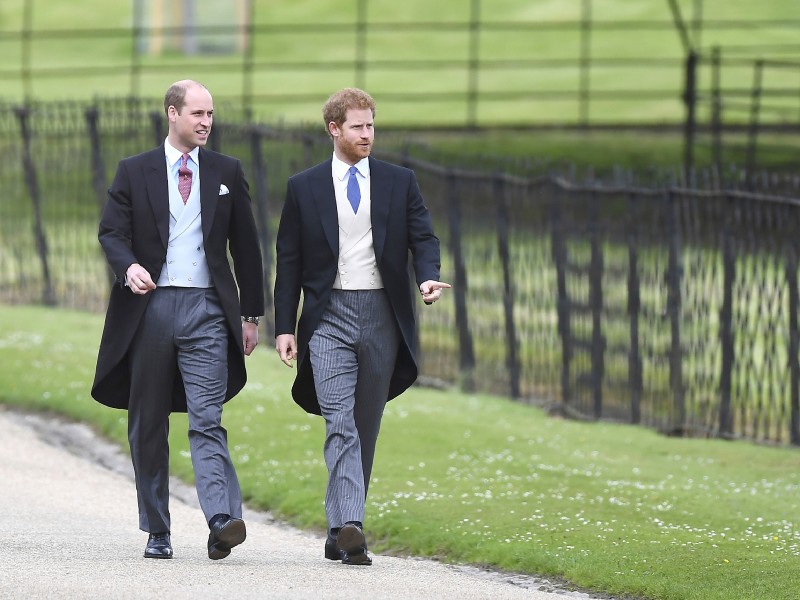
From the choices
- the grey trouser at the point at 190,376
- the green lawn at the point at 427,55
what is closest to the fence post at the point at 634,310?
the grey trouser at the point at 190,376

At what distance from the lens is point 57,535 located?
8.80 metres

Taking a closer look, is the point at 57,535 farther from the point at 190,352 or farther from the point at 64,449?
the point at 64,449

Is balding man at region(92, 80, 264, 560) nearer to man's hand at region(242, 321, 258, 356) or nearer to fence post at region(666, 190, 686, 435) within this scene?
man's hand at region(242, 321, 258, 356)

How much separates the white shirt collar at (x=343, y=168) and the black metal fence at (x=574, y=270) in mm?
5622

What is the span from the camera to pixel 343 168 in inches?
313

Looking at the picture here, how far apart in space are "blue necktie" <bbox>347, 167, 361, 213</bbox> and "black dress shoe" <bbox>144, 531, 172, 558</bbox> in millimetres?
1579

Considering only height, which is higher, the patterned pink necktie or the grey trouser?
the patterned pink necktie

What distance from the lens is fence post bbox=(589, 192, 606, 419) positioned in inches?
595

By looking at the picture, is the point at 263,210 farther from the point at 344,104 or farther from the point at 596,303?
the point at 344,104

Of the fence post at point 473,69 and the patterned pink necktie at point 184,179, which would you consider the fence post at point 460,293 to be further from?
the fence post at point 473,69

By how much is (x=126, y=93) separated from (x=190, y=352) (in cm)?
3368

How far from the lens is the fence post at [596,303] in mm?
15109

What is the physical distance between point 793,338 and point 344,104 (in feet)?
20.7

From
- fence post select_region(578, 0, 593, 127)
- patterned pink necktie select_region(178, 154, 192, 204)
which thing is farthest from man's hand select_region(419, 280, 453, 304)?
fence post select_region(578, 0, 593, 127)
